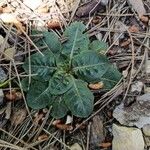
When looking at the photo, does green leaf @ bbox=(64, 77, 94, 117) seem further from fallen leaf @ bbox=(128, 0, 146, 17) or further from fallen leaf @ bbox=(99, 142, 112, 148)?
fallen leaf @ bbox=(128, 0, 146, 17)

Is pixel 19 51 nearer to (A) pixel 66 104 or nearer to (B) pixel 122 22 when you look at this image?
(A) pixel 66 104

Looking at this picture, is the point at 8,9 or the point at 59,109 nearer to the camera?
the point at 59,109

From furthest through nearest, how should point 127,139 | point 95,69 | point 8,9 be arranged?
point 8,9, point 95,69, point 127,139

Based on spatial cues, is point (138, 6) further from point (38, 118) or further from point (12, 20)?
point (38, 118)

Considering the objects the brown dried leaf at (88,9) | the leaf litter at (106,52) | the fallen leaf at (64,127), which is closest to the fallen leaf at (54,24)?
the leaf litter at (106,52)

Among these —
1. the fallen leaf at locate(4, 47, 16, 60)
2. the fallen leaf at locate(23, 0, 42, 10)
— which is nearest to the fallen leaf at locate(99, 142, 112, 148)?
the fallen leaf at locate(4, 47, 16, 60)

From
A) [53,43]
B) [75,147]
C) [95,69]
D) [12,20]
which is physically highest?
[12,20]

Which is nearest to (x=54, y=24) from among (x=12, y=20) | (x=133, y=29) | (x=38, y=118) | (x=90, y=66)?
(x=12, y=20)
